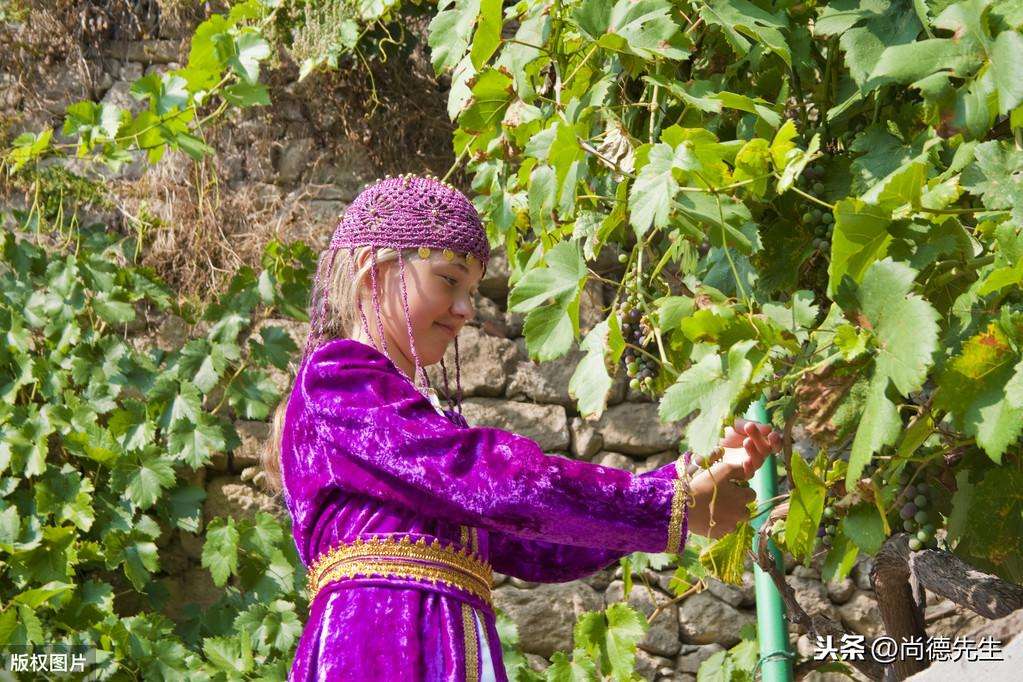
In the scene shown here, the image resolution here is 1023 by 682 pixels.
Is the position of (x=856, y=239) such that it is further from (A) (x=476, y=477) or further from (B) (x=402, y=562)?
(B) (x=402, y=562)

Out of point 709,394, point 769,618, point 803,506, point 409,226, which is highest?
point 409,226

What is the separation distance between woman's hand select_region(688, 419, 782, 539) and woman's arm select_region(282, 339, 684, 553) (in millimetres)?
37

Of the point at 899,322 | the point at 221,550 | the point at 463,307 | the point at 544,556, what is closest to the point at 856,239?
the point at 899,322

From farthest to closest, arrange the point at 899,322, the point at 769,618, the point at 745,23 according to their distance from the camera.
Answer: the point at 769,618, the point at 745,23, the point at 899,322

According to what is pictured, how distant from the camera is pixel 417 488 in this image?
4.86 ft

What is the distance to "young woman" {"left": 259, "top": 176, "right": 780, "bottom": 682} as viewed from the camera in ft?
4.81

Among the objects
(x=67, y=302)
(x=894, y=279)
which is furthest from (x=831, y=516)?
(x=67, y=302)

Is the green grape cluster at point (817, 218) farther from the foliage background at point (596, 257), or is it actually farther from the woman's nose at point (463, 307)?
the woman's nose at point (463, 307)

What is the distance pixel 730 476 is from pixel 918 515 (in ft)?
0.96

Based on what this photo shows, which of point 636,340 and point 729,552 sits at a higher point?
point 636,340

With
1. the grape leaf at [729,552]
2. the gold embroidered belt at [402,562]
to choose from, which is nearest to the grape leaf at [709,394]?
the grape leaf at [729,552]

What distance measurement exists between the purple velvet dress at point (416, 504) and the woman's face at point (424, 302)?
7 cm

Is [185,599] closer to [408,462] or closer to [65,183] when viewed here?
[65,183]

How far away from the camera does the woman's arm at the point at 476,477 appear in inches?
57.5
